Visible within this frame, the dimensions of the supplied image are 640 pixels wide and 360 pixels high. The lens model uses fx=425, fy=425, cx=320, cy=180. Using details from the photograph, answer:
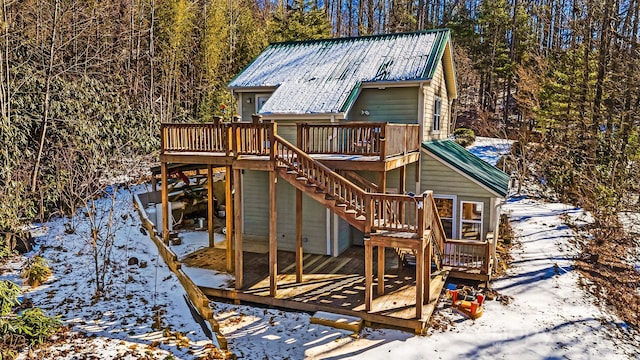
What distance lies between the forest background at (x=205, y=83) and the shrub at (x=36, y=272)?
693mm

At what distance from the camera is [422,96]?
13.5m

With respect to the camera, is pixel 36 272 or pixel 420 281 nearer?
pixel 420 281

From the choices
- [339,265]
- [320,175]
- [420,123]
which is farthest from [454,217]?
[320,175]

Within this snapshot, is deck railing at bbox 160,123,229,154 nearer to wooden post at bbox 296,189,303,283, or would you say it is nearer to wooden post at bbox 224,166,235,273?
wooden post at bbox 224,166,235,273

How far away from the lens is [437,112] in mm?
15891

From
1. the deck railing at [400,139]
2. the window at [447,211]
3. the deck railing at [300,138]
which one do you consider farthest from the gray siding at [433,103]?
the window at [447,211]

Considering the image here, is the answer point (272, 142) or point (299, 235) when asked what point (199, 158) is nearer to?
point (272, 142)

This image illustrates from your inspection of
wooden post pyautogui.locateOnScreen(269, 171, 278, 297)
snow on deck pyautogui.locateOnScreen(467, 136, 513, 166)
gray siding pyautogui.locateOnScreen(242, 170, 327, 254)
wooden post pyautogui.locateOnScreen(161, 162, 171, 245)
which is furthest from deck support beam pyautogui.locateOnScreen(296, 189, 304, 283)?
snow on deck pyautogui.locateOnScreen(467, 136, 513, 166)

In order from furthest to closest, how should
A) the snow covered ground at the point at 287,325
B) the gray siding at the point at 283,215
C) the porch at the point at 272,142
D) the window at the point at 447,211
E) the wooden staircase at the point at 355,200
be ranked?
the gray siding at the point at 283,215
the window at the point at 447,211
the porch at the point at 272,142
the wooden staircase at the point at 355,200
the snow covered ground at the point at 287,325

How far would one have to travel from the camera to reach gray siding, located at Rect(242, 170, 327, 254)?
14.0 metres

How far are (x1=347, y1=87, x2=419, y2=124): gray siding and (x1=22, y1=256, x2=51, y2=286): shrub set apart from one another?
965 centimetres

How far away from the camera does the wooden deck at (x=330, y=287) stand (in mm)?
9617

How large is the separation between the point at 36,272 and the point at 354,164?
8288 mm

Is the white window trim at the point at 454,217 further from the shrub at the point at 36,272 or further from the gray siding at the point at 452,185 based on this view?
the shrub at the point at 36,272
